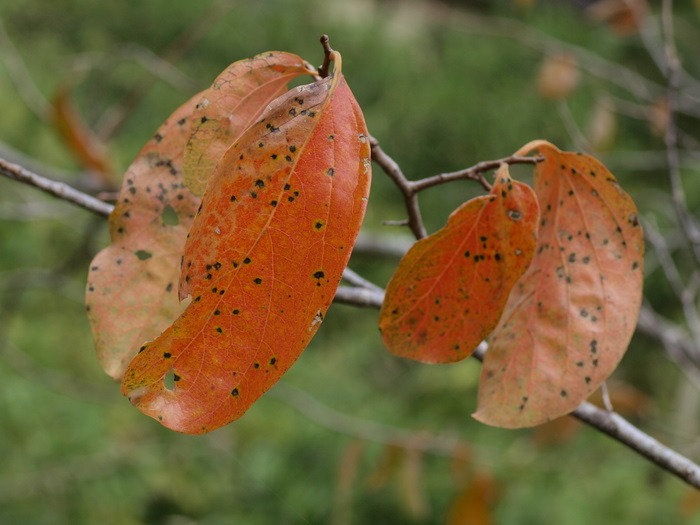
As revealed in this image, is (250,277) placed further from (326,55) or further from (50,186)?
(50,186)

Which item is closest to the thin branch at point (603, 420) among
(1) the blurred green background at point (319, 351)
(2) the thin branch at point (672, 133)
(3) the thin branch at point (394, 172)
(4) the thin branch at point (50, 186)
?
(4) the thin branch at point (50, 186)

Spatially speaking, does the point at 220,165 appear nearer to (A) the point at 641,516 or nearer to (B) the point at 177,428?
(B) the point at 177,428

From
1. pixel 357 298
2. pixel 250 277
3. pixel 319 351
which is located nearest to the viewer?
pixel 250 277

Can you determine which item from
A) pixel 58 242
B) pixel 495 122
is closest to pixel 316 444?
pixel 58 242

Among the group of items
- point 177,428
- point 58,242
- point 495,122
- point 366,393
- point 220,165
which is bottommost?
point 366,393

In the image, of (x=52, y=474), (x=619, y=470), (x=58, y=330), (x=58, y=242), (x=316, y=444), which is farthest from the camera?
(x=58, y=242)

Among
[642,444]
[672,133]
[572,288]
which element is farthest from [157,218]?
[672,133]
